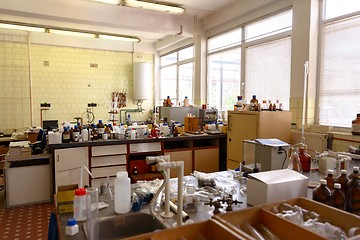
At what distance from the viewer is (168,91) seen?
8391 mm

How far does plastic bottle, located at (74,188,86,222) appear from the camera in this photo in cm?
150

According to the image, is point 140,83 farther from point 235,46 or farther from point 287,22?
point 287,22

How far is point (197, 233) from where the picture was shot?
118 centimetres

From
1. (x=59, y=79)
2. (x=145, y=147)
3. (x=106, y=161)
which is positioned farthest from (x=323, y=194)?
(x=59, y=79)

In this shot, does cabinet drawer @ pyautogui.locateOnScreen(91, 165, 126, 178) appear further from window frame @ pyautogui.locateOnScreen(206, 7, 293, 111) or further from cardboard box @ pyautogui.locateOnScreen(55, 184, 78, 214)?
window frame @ pyautogui.locateOnScreen(206, 7, 293, 111)

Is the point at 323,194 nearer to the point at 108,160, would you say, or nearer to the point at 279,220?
the point at 279,220

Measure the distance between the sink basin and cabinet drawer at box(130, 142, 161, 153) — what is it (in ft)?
8.65

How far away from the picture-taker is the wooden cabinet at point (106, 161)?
3965 mm

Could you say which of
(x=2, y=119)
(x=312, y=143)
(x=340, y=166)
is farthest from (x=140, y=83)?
(x=340, y=166)

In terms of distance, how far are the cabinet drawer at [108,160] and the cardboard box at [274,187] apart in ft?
9.13

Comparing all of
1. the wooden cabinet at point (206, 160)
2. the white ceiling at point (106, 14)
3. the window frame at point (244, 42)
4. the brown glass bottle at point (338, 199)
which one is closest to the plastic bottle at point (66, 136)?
the wooden cabinet at point (206, 160)

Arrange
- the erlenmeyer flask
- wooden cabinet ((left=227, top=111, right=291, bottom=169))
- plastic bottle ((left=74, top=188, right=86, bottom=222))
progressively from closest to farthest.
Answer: plastic bottle ((left=74, top=188, right=86, bottom=222)) → the erlenmeyer flask → wooden cabinet ((left=227, top=111, right=291, bottom=169))

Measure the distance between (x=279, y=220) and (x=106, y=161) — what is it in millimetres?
3260

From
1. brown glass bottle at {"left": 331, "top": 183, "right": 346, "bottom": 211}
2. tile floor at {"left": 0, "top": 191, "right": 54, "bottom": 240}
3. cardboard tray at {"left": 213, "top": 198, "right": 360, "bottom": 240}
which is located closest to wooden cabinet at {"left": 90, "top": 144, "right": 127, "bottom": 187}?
tile floor at {"left": 0, "top": 191, "right": 54, "bottom": 240}
